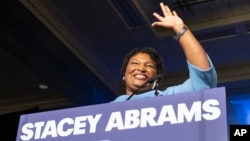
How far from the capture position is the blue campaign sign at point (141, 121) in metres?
0.67

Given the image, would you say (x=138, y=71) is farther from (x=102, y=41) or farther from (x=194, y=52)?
(x=102, y=41)

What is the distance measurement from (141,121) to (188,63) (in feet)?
1.02

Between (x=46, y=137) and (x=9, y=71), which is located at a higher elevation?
(x=9, y=71)

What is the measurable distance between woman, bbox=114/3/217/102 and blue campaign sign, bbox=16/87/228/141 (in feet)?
0.75

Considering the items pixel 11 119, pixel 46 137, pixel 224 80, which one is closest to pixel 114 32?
pixel 224 80

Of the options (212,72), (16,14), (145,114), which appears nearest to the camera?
(145,114)

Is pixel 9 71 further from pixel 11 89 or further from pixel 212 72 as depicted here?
pixel 212 72

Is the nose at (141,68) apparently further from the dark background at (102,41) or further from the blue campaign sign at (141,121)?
the dark background at (102,41)

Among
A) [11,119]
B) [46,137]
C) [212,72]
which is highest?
[11,119]

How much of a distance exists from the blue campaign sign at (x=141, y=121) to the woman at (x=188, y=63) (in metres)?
0.23

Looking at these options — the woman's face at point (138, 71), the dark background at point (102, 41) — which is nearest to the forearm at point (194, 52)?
the woman's face at point (138, 71)

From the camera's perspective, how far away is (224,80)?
427 cm

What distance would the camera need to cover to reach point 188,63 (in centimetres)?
99

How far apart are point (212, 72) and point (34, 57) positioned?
299cm
